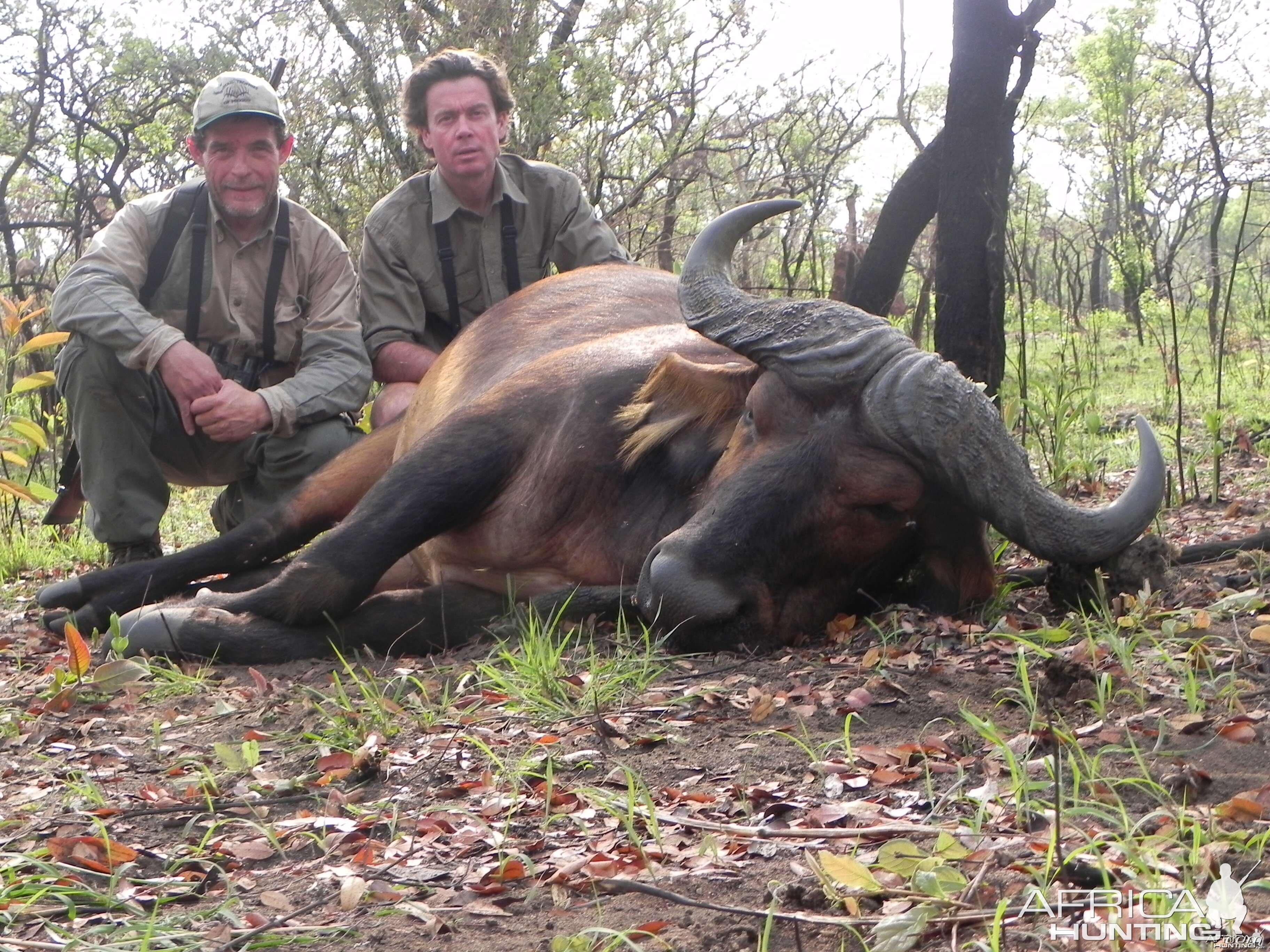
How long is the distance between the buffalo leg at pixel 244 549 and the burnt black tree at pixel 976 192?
8.52 ft

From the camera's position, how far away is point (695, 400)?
4297mm

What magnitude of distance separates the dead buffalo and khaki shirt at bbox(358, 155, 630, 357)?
1.29 m

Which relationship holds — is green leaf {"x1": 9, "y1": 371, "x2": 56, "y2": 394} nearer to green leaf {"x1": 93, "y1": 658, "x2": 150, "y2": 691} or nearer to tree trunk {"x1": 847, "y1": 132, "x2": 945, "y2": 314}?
green leaf {"x1": 93, "y1": 658, "x2": 150, "y2": 691}

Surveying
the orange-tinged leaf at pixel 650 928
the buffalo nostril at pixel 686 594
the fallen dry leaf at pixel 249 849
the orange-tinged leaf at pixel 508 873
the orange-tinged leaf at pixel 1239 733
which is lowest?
the fallen dry leaf at pixel 249 849

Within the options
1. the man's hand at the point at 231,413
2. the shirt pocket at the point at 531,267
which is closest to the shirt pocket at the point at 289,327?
the man's hand at the point at 231,413

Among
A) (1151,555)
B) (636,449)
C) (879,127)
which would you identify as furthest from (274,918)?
(879,127)

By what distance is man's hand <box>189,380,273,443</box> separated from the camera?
5477 mm

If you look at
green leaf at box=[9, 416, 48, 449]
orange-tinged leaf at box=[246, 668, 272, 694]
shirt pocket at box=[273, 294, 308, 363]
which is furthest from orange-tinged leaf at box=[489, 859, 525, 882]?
shirt pocket at box=[273, 294, 308, 363]

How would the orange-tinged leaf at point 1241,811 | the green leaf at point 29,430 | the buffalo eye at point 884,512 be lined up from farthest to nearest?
the green leaf at point 29,430, the buffalo eye at point 884,512, the orange-tinged leaf at point 1241,811

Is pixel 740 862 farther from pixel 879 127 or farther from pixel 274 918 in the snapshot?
pixel 879 127

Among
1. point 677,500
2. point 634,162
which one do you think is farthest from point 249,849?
point 634,162

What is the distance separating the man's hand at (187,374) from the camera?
548cm

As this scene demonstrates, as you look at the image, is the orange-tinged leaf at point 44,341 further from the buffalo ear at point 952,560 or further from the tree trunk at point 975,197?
the tree trunk at point 975,197

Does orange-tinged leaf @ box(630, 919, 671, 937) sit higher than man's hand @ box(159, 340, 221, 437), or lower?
lower
